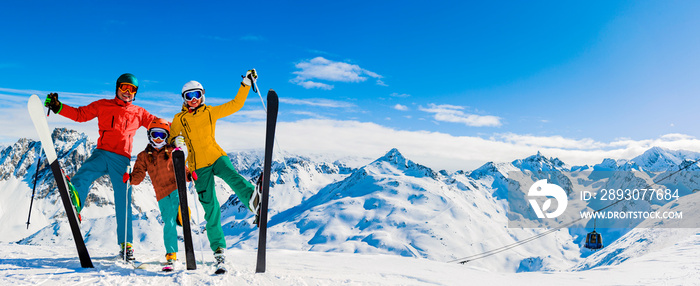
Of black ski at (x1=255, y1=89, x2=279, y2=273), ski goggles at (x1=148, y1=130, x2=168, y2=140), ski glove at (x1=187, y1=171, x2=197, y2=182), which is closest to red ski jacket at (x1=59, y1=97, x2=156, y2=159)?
ski goggles at (x1=148, y1=130, x2=168, y2=140)

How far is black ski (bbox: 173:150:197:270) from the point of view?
573 centimetres

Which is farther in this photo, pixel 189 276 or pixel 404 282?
pixel 404 282

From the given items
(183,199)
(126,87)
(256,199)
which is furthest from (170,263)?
(126,87)

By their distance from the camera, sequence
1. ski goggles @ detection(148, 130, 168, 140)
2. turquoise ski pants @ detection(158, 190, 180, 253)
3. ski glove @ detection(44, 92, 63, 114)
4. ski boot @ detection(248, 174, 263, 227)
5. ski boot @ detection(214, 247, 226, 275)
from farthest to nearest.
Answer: ski goggles @ detection(148, 130, 168, 140) < turquoise ski pants @ detection(158, 190, 180, 253) < ski glove @ detection(44, 92, 63, 114) < ski boot @ detection(214, 247, 226, 275) < ski boot @ detection(248, 174, 263, 227)

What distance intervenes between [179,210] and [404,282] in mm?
3773

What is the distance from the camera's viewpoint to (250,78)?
611 centimetres

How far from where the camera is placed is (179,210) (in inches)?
244

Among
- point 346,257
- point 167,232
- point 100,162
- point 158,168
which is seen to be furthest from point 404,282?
point 100,162

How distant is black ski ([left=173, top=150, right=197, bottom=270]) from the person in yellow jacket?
0.88 feet

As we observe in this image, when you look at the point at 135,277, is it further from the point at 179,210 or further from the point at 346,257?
the point at 346,257

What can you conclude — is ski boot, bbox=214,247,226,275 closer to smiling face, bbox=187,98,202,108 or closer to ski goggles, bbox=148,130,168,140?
ski goggles, bbox=148,130,168,140

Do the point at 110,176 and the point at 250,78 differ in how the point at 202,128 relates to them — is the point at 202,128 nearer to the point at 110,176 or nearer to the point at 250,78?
the point at 250,78

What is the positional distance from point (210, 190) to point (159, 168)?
0.85 metres

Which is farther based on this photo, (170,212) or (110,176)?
(110,176)
